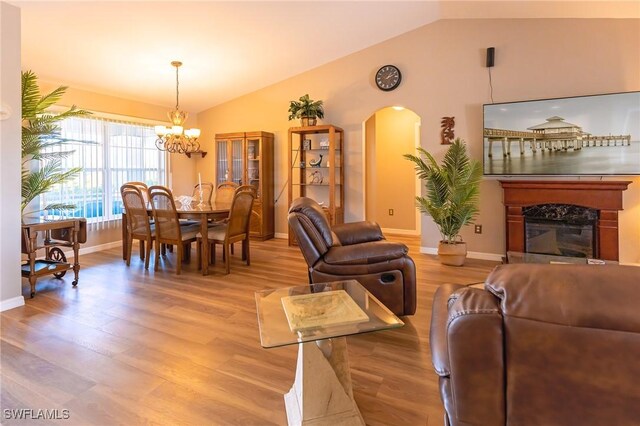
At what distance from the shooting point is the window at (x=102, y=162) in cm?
475

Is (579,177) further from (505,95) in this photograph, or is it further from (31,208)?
(31,208)

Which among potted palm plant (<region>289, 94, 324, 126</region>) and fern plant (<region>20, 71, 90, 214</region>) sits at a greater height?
potted palm plant (<region>289, 94, 324, 126</region>)

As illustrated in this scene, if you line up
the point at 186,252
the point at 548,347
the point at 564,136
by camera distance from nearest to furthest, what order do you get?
the point at 548,347 < the point at 564,136 < the point at 186,252

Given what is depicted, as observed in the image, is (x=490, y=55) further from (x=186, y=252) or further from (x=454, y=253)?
(x=186, y=252)

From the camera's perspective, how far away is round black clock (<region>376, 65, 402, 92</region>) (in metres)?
5.04

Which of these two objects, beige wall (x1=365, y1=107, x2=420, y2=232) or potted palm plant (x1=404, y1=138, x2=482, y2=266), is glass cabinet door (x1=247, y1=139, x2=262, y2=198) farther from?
potted palm plant (x1=404, y1=138, x2=482, y2=266)

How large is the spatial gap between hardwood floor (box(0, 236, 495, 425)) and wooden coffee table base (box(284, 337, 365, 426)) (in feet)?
0.50

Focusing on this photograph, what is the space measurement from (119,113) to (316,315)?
5.33 metres

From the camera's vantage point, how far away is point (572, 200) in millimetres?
4043

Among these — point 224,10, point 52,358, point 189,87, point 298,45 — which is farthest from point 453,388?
point 189,87

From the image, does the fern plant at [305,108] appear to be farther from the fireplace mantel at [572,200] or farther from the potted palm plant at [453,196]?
the fireplace mantel at [572,200]

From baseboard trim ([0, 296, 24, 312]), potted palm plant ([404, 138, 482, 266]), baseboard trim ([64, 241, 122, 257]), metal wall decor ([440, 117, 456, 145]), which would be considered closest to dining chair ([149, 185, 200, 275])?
baseboard trim ([0, 296, 24, 312])

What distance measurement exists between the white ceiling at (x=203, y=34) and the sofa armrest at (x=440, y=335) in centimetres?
344

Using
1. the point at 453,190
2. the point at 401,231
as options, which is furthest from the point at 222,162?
the point at 453,190
